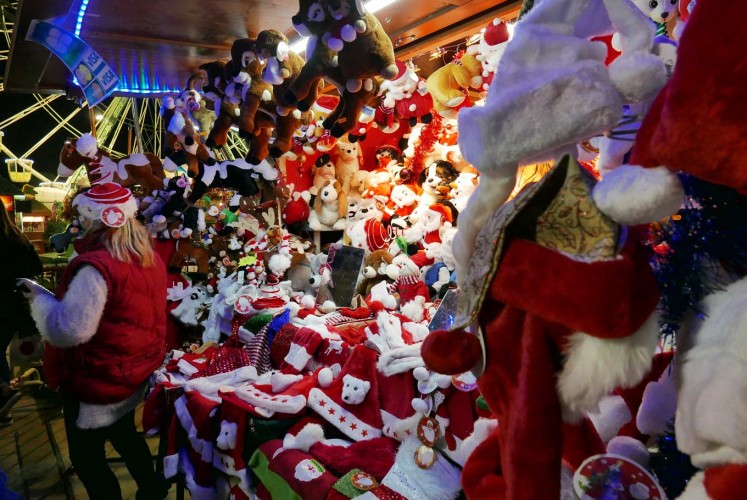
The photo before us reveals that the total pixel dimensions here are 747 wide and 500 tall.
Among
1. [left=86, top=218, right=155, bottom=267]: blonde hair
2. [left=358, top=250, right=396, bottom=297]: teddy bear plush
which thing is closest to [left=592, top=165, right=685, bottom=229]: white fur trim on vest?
[left=86, top=218, right=155, bottom=267]: blonde hair

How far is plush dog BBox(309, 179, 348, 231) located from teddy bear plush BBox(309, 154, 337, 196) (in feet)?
0.13

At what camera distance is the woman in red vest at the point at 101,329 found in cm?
178

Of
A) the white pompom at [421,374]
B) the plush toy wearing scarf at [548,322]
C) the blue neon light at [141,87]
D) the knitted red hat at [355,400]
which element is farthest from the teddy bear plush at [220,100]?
the plush toy wearing scarf at [548,322]

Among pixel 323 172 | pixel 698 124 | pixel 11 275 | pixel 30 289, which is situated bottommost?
pixel 11 275

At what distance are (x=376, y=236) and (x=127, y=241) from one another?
6.14ft

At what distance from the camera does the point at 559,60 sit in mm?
607

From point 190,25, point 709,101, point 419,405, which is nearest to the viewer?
point 709,101

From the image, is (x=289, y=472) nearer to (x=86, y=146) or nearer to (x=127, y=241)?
(x=127, y=241)

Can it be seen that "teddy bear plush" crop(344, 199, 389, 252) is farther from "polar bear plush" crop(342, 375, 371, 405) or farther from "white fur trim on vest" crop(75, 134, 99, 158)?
"white fur trim on vest" crop(75, 134, 99, 158)

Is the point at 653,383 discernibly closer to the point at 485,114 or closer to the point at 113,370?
the point at 485,114

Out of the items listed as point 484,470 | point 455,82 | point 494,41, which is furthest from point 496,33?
point 484,470

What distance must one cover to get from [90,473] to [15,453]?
1585 millimetres

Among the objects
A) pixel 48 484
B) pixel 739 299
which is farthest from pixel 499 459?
pixel 48 484

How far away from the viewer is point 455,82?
107 inches
